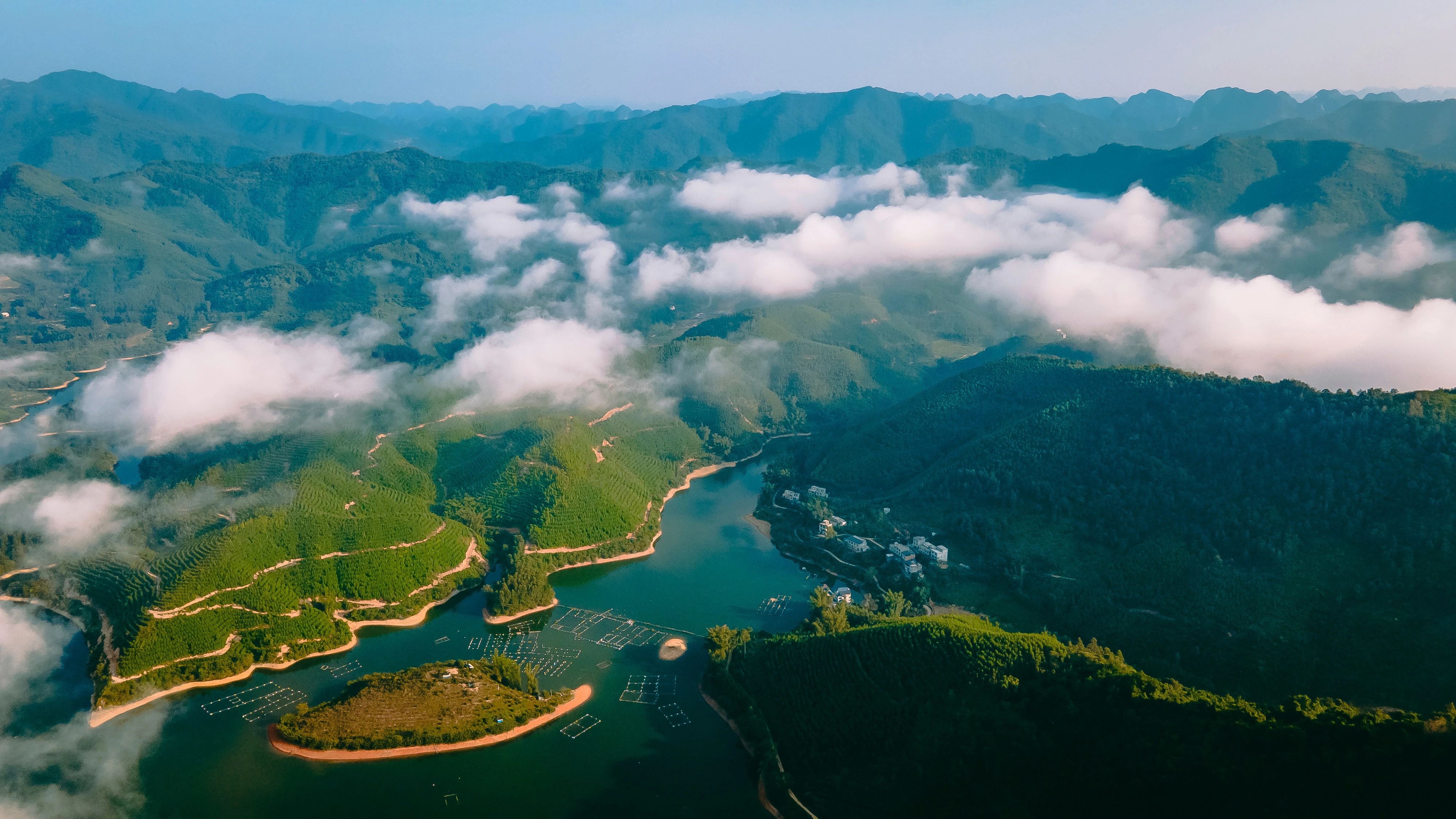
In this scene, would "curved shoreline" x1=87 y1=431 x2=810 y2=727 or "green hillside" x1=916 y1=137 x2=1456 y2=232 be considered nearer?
"curved shoreline" x1=87 y1=431 x2=810 y2=727

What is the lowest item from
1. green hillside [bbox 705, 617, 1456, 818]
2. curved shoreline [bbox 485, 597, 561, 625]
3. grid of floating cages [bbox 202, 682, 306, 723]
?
grid of floating cages [bbox 202, 682, 306, 723]

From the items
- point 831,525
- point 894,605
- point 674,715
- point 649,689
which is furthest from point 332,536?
point 894,605

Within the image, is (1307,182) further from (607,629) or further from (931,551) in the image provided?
(607,629)

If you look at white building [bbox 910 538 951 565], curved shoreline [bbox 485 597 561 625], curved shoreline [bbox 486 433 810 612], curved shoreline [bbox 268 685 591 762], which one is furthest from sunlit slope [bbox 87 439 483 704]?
white building [bbox 910 538 951 565]

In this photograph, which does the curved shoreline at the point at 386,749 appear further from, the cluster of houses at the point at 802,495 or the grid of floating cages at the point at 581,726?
the cluster of houses at the point at 802,495

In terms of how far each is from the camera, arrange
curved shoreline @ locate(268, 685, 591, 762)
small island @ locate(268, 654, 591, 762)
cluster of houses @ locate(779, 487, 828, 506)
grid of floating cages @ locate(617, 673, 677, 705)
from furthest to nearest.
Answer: cluster of houses @ locate(779, 487, 828, 506) < grid of floating cages @ locate(617, 673, 677, 705) < small island @ locate(268, 654, 591, 762) < curved shoreline @ locate(268, 685, 591, 762)

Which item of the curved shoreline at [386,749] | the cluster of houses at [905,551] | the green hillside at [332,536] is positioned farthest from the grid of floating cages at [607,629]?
the cluster of houses at [905,551]

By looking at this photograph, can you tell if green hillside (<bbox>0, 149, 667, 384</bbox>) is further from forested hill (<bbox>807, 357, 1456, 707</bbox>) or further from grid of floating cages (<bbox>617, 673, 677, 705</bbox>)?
forested hill (<bbox>807, 357, 1456, 707</bbox>)

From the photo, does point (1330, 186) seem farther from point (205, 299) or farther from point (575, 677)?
point (205, 299)
